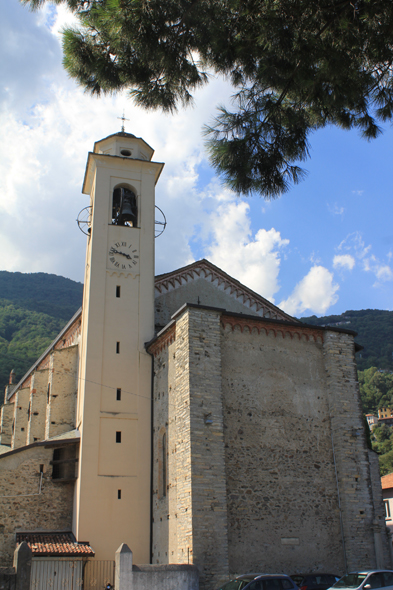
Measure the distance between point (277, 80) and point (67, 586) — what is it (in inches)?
581

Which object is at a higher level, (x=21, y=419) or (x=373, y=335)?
(x=373, y=335)

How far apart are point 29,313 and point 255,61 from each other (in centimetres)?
7178

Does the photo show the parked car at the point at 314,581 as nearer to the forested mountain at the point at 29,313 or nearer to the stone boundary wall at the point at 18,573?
the stone boundary wall at the point at 18,573

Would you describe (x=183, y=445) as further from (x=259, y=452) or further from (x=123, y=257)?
(x=123, y=257)

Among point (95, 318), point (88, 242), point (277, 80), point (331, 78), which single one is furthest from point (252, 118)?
point (88, 242)

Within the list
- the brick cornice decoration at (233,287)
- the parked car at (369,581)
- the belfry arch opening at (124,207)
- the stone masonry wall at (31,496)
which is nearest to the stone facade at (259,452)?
the parked car at (369,581)

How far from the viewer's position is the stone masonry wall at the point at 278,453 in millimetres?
15484

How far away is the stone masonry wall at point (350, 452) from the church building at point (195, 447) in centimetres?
4

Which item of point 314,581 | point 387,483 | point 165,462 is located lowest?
point 314,581

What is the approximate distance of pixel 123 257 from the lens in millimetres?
21328

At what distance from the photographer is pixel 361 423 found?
17.8 meters

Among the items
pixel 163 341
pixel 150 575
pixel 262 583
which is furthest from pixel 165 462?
pixel 262 583

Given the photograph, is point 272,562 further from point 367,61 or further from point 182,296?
Answer: point 367,61

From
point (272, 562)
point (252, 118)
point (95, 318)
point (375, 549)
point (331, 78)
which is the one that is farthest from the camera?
point (95, 318)
